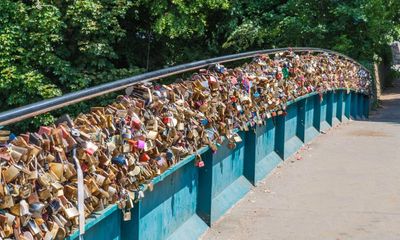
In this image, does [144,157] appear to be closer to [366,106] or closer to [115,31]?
[366,106]

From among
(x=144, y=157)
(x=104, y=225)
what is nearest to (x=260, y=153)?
(x=144, y=157)

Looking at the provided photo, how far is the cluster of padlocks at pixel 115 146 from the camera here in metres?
3.19

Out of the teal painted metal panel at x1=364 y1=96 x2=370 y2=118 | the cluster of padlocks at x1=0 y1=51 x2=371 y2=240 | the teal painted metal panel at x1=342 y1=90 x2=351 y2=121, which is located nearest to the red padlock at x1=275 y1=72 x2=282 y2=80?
the cluster of padlocks at x1=0 y1=51 x2=371 y2=240

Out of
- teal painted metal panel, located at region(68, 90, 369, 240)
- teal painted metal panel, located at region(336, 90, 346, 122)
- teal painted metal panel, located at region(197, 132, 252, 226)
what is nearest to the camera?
teal painted metal panel, located at region(68, 90, 369, 240)

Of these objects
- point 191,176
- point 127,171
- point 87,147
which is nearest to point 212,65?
point 191,176

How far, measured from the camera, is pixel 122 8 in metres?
22.2

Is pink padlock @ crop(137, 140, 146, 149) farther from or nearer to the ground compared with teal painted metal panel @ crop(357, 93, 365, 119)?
farther from the ground

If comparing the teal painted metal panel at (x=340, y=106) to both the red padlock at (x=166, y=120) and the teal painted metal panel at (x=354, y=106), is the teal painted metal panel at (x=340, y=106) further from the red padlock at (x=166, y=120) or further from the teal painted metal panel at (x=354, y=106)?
the red padlock at (x=166, y=120)

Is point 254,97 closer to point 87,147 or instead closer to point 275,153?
point 275,153

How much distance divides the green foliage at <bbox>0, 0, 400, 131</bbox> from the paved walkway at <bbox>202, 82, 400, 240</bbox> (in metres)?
11.1

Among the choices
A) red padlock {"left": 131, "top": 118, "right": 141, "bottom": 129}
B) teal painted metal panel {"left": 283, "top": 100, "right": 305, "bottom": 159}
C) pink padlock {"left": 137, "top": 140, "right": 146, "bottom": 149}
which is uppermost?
red padlock {"left": 131, "top": 118, "right": 141, "bottom": 129}

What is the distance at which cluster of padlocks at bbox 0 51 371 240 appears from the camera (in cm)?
319

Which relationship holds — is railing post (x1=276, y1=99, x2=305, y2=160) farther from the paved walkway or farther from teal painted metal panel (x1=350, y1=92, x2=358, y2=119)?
teal painted metal panel (x1=350, y1=92, x2=358, y2=119)

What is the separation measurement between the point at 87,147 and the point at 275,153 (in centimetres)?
581
